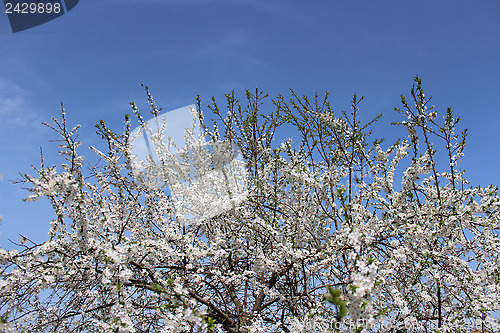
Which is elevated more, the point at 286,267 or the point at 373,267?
the point at 286,267

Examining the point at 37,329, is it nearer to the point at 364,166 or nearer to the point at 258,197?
the point at 258,197

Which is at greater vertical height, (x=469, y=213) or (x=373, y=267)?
(x=469, y=213)

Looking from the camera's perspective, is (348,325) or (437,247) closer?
(348,325)

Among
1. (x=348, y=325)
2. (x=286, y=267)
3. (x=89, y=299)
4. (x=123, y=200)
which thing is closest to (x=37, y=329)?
(x=89, y=299)

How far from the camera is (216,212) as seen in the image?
505 centimetres

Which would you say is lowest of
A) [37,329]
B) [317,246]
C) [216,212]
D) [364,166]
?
[37,329]

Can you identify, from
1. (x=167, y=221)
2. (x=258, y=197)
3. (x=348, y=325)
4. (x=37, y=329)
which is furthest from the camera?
(x=258, y=197)

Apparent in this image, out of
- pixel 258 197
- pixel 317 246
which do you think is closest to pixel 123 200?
pixel 258 197

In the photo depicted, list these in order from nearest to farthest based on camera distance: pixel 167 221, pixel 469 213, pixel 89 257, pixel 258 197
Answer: pixel 89 257 → pixel 469 213 → pixel 167 221 → pixel 258 197

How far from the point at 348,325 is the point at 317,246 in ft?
6.24

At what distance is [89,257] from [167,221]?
119 cm

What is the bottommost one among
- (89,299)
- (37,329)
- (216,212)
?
(37,329)

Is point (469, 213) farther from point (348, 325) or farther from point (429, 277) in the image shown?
point (348, 325)

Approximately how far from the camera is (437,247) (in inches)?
178
